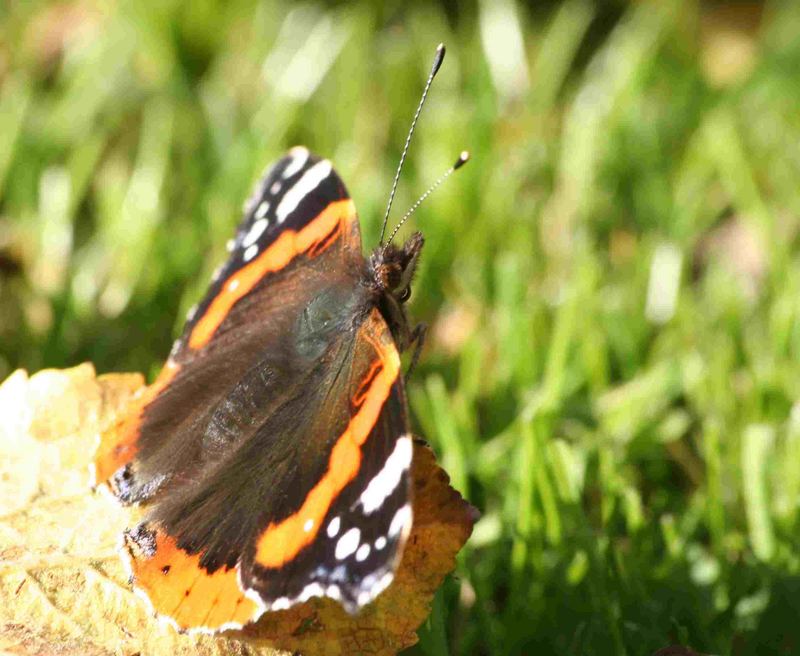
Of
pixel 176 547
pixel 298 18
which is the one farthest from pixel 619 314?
pixel 298 18

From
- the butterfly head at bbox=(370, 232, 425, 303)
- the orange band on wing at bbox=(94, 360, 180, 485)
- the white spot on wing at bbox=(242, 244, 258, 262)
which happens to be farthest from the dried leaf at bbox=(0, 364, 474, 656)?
the white spot on wing at bbox=(242, 244, 258, 262)

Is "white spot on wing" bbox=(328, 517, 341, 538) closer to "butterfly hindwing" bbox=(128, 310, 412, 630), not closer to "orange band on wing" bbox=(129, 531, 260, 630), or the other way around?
"butterfly hindwing" bbox=(128, 310, 412, 630)

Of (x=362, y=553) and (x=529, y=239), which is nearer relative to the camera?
(x=362, y=553)

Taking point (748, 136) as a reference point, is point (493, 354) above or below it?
above

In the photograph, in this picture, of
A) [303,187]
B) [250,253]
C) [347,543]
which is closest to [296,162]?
[303,187]

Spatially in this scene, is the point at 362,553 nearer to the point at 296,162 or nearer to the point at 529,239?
the point at 296,162

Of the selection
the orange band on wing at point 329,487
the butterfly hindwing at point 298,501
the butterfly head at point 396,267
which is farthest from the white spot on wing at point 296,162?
the orange band on wing at point 329,487

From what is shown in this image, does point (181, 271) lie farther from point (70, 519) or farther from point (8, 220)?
point (70, 519)
